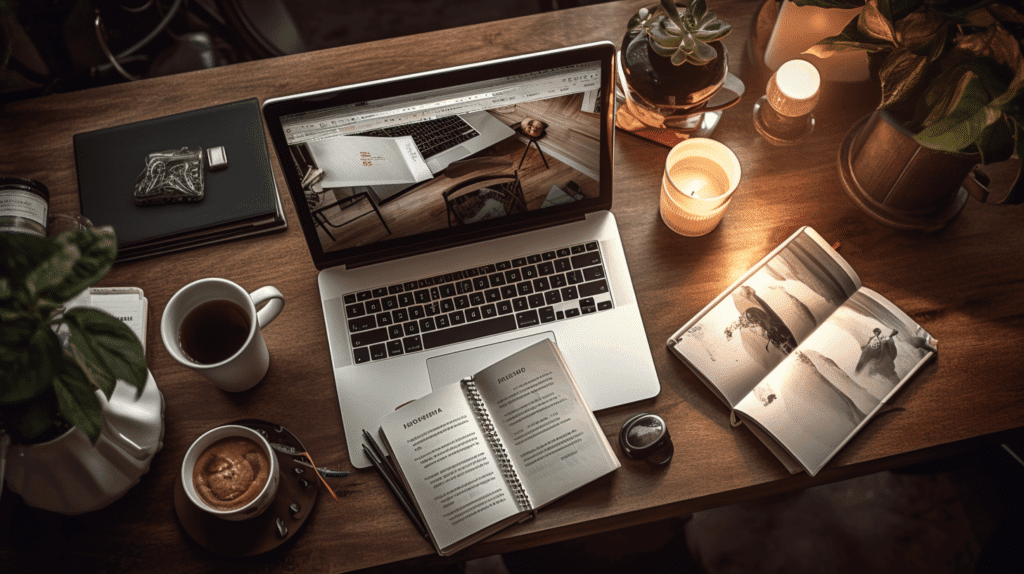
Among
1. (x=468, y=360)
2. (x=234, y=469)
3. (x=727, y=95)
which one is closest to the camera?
(x=234, y=469)

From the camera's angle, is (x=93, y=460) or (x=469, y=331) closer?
(x=93, y=460)

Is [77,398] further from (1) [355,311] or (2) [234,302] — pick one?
(1) [355,311]

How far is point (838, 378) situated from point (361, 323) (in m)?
0.68

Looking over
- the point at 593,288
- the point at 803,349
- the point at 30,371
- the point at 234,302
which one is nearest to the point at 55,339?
the point at 30,371

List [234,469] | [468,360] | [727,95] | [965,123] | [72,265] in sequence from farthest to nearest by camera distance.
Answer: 1. [727,95]
2. [468,360]
3. [234,469]
4. [965,123]
5. [72,265]

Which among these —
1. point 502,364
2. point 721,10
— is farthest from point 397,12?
point 502,364

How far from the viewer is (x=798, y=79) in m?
0.99

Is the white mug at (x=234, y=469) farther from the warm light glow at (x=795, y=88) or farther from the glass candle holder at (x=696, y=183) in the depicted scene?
the warm light glow at (x=795, y=88)

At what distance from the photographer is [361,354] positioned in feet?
3.04

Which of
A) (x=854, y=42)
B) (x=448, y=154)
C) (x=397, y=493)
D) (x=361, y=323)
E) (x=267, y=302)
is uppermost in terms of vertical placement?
(x=854, y=42)

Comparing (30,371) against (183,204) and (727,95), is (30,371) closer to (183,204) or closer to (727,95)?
(183,204)

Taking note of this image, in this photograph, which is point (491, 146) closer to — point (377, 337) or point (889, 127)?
point (377, 337)

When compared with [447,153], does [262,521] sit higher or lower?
lower

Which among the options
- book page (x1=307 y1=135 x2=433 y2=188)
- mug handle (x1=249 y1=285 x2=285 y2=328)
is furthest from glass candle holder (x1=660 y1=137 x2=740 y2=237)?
mug handle (x1=249 y1=285 x2=285 y2=328)
